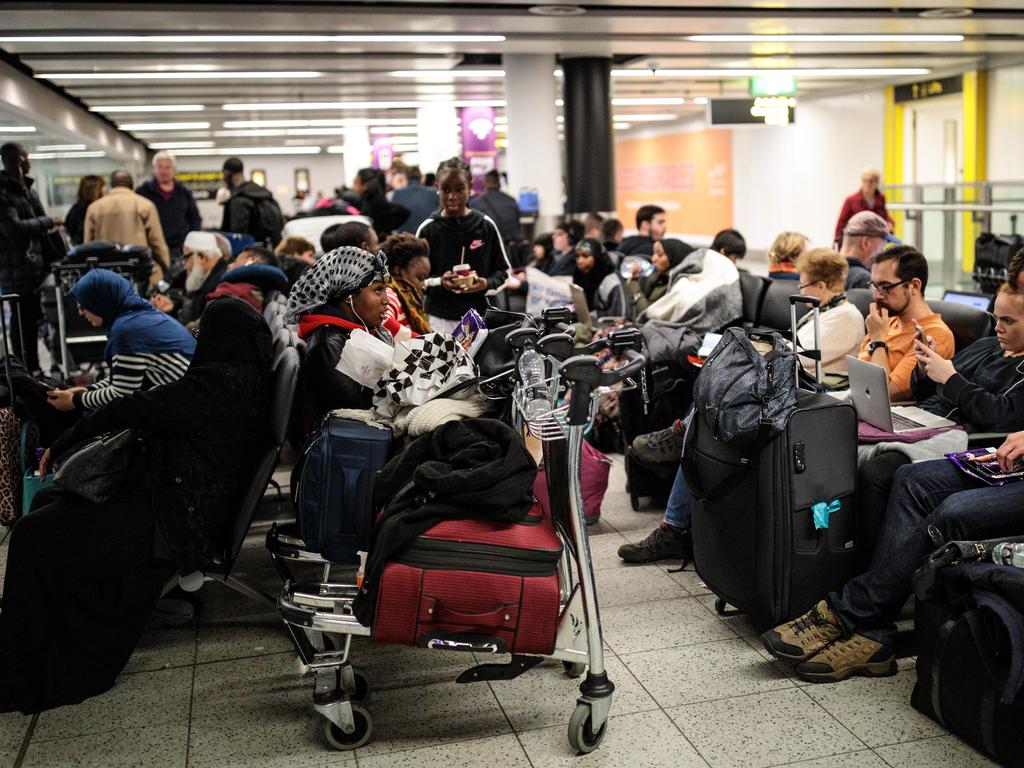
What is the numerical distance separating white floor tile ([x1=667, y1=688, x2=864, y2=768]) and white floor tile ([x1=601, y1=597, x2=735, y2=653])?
44cm

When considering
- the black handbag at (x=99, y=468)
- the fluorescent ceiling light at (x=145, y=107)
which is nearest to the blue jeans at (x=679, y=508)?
the black handbag at (x=99, y=468)

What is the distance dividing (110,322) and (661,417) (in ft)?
8.00

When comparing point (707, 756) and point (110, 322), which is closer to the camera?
point (707, 756)

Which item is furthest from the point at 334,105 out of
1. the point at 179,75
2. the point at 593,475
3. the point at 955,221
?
the point at 593,475

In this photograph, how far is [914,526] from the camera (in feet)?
9.74

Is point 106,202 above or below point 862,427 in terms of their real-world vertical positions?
above

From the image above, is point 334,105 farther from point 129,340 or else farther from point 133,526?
point 133,526

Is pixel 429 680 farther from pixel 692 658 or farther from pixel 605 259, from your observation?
pixel 605 259

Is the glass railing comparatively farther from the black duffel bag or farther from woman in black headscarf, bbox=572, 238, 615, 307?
the black duffel bag

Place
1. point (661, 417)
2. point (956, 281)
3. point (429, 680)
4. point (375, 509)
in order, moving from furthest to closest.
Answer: point (956, 281) → point (661, 417) → point (429, 680) → point (375, 509)

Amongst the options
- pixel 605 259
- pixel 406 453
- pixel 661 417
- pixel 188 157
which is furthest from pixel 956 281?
pixel 188 157

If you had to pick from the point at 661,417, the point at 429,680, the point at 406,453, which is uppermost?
the point at 406,453

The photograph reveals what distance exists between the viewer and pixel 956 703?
2.65 meters

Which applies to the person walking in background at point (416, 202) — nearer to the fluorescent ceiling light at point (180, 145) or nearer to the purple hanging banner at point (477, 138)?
the purple hanging banner at point (477, 138)
